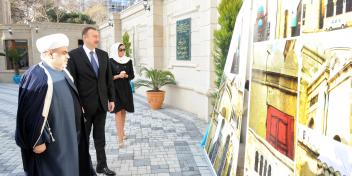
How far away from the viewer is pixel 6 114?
8.95 meters

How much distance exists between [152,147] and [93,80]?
1963mm

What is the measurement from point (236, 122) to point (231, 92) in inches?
19.1

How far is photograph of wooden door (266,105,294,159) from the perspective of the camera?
→ 1906mm

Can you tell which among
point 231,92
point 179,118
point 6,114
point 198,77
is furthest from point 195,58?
point 6,114

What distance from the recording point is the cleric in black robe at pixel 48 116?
2.54 meters

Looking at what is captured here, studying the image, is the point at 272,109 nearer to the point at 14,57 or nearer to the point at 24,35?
the point at 14,57

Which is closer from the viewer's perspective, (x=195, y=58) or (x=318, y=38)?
(x=318, y=38)

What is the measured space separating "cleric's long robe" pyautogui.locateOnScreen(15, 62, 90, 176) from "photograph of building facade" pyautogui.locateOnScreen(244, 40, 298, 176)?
166 cm

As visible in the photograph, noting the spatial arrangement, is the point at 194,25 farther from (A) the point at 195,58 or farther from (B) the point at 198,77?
(B) the point at 198,77

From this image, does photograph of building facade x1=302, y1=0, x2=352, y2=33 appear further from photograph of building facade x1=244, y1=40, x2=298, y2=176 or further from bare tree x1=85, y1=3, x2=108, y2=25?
bare tree x1=85, y1=3, x2=108, y2=25

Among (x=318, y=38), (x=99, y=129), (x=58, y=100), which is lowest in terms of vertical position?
(x=99, y=129)

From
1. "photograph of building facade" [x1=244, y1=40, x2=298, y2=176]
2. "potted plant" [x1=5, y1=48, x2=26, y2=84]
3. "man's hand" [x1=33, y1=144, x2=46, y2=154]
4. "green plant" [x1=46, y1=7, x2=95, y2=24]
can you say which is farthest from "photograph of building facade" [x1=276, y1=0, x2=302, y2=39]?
"green plant" [x1=46, y1=7, x2=95, y2=24]

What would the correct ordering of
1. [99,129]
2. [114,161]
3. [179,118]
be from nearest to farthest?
[99,129], [114,161], [179,118]

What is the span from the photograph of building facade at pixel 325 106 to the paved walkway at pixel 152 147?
8.38 ft
